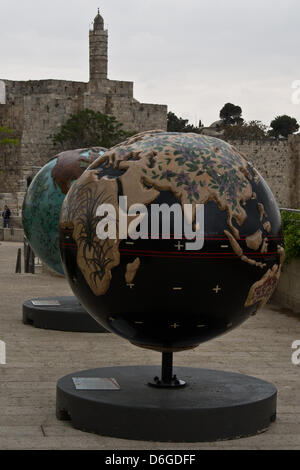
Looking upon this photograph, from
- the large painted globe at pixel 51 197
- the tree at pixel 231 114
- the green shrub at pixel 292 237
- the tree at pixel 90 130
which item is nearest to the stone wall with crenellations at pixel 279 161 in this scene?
the tree at pixel 90 130

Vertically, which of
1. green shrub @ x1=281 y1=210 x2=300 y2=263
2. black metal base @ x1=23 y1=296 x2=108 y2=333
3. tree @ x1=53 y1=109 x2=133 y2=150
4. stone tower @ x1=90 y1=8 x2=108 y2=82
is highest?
stone tower @ x1=90 y1=8 x2=108 y2=82

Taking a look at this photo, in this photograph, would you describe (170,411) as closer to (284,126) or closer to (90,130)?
(90,130)

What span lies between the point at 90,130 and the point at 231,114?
4590 cm

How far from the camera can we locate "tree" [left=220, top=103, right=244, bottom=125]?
350ft

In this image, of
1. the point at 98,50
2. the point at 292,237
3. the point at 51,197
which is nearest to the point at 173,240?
the point at 51,197

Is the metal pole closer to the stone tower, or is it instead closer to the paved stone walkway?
the paved stone walkway

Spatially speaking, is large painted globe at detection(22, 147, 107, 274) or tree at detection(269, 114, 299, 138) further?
tree at detection(269, 114, 299, 138)

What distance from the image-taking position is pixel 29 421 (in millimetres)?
5699

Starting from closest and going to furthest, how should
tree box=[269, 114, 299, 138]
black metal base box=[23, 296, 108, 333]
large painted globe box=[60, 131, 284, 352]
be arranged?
large painted globe box=[60, 131, 284, 352], black metal base box=[23, 296, 108, 333], tree box=[269, 114, 299, 138]

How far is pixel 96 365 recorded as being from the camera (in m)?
7.62

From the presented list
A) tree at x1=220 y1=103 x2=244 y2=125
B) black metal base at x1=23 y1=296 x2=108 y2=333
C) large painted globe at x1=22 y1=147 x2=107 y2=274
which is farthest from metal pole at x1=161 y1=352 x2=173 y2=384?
tree at x1=220 y1=103 x2=244 y2=125

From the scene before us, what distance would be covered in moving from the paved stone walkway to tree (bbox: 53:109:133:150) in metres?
51.3

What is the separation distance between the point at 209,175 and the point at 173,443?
1.52 m

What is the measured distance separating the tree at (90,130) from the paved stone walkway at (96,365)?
51299 millimetres
